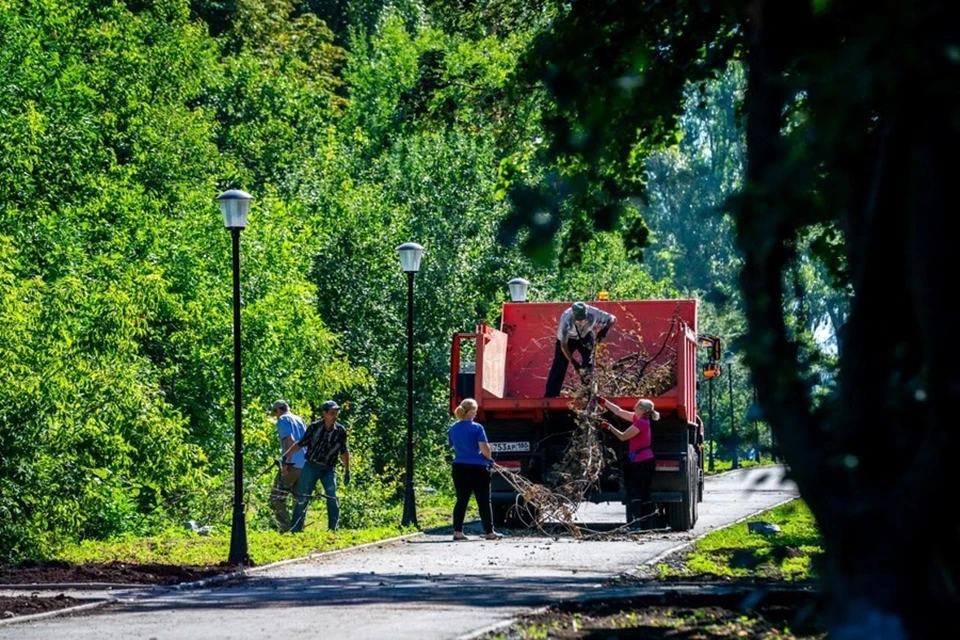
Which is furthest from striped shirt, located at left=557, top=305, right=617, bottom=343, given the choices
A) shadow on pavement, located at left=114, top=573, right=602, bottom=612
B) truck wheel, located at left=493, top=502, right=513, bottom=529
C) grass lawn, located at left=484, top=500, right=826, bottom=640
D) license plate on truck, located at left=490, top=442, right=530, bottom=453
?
grass lawn, located at left=484, top=500, right=826, bottom=640

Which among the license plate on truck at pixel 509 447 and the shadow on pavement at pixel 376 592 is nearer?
the shadow on pavement at pixel 376 592

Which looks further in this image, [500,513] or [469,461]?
[500,513]

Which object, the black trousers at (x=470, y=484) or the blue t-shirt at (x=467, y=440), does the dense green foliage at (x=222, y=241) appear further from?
the black trousers at (x=470, y=484)

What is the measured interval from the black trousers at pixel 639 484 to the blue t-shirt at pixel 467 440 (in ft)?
6.62

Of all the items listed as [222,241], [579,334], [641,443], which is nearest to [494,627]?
[641,443]

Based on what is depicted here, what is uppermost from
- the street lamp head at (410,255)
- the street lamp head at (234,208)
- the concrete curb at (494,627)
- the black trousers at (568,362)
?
the street lamp head at (410,255)

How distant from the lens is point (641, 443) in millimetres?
22547

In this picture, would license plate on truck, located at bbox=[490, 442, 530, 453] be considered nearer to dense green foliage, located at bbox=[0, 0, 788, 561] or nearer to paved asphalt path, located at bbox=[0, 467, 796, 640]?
paved asphalt path, located at bbox=[0, 467, 796, 640]

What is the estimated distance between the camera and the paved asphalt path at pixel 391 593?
459 inches

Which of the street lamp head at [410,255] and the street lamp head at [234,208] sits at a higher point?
the street lamp head at [410,255]

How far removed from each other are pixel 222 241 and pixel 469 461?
14.1 metres

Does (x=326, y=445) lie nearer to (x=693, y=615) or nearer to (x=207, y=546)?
(x=207, y=546)

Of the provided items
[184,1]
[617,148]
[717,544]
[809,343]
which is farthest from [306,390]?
[809,343]

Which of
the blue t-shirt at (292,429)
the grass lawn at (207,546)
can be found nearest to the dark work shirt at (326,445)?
the grass lawn at (207,546)
